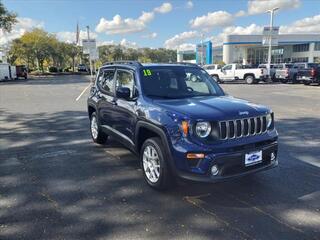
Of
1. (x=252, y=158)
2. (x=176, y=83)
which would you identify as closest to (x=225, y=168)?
(x=252, y=158)

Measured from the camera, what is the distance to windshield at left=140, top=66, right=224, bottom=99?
502cm

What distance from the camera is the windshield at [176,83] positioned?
5.02m

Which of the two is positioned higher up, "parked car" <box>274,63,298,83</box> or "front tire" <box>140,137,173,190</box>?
"parked car" <box>274,63,298,83</box>

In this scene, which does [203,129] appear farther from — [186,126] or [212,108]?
[212,108]

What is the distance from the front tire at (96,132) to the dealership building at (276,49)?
65.9 meters

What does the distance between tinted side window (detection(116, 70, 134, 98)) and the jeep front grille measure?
5.74 feet

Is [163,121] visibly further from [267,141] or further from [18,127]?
[18,127]

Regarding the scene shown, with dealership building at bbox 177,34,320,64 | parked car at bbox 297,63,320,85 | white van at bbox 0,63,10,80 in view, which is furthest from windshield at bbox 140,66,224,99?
dealership building at bbox 177,34,320,64

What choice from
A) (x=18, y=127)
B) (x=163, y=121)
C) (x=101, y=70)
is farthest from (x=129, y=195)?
(x=18, y=127)

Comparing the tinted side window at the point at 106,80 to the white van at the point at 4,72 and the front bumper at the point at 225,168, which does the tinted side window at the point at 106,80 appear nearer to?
the front bumper at the point at 225,168

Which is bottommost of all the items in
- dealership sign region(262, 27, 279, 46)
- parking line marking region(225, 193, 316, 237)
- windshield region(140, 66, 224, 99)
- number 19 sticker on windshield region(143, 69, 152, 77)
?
parking line marking region(225, 193, 316, 237)

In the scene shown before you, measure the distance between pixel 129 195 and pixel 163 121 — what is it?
117 centimetres

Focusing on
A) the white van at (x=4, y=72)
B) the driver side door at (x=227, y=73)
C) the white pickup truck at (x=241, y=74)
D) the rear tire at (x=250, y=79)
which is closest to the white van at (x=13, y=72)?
the white van at (x=4, y=72)

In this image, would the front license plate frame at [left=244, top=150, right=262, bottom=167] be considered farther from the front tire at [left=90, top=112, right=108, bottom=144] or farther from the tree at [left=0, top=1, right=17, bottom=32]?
the tree at [left=0, top=1, right=17, bottom=32]
